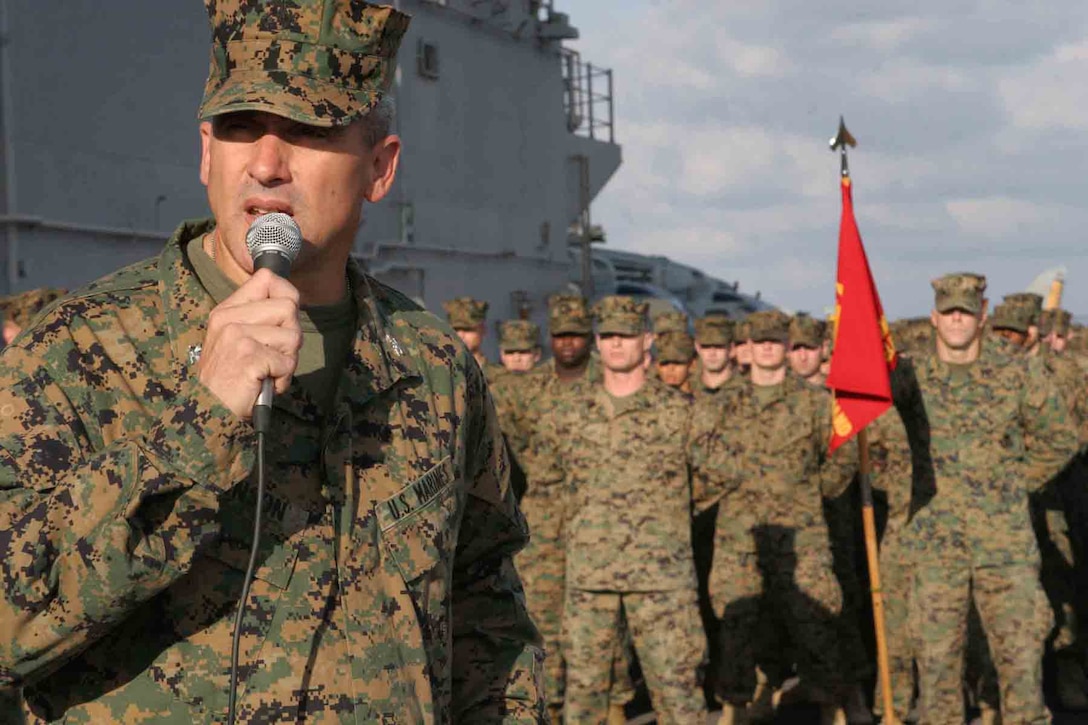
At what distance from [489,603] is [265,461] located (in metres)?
0.64

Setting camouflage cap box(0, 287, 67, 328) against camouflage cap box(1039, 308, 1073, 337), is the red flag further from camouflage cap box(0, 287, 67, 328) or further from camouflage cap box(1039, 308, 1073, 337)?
camouflage cap box(1039, 308, 1073, 337)

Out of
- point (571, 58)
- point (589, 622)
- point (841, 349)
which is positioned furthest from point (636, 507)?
point (571, 58)

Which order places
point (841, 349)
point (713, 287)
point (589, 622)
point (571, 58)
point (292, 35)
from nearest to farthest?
point (292, 35) < point (589, 622) < point (841, 349) < point (571, 58) < point (713, 287)

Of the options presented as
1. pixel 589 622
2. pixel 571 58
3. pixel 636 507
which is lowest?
pixel 589 622

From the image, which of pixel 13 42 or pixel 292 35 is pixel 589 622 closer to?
pixel 292 35

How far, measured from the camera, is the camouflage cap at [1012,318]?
11.7 metres

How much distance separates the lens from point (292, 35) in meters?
2.24

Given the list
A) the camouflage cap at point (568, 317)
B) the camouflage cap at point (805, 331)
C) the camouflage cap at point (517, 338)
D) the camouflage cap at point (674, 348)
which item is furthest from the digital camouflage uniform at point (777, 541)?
the camouflage cap at point (517, 338)

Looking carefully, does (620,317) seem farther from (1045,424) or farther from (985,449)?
(1045,424)

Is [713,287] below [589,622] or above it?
above

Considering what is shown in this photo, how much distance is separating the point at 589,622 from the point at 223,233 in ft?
18.6

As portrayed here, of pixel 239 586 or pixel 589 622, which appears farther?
pixel 589 622

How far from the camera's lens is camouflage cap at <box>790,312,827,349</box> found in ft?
35.9

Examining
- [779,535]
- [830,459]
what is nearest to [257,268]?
[779,535]
